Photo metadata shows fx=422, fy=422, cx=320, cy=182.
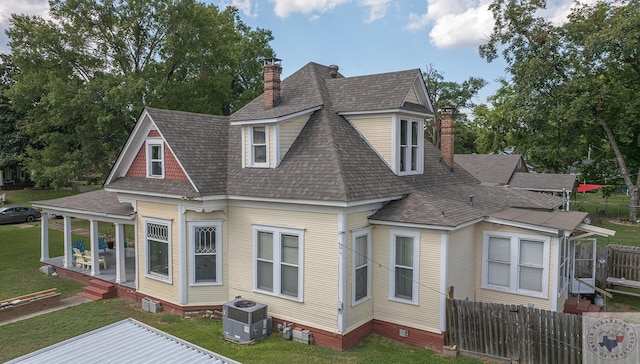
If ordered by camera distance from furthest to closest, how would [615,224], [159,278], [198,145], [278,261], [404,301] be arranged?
[615,224]
[198,145]
[159,278]
[278,261]
[404,301]

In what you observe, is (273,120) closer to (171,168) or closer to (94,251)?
(171,168)

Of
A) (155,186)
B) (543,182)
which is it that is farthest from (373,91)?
(543,182)

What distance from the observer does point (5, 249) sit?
2494 centimetres

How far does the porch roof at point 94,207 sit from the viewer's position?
16.3 metres

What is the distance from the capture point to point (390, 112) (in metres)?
14.5

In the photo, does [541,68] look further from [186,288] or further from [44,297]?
[44,297]

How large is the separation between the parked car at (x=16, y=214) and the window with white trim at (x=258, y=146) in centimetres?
2998

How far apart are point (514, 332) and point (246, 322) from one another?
7.35 metres

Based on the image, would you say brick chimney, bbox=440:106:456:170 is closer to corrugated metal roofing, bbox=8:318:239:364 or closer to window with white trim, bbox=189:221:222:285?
window with white trim, bbox=189:221:222:285

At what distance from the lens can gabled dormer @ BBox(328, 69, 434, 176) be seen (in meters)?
14.7

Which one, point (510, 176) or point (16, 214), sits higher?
point (510, 176)

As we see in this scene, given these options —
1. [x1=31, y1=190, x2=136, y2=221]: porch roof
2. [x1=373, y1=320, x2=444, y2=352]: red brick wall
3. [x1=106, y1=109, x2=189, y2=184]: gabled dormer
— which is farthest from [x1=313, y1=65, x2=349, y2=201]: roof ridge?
[x1=31, y1=190, x2=136, y2=221]: porch roof

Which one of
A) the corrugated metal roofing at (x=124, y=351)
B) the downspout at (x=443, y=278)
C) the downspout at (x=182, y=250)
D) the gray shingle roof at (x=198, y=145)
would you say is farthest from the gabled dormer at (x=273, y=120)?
the corrugated metal roofing at (x=124, y=351)

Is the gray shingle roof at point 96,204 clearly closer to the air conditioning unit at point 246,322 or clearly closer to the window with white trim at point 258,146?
the window with white trim at point 258,146
